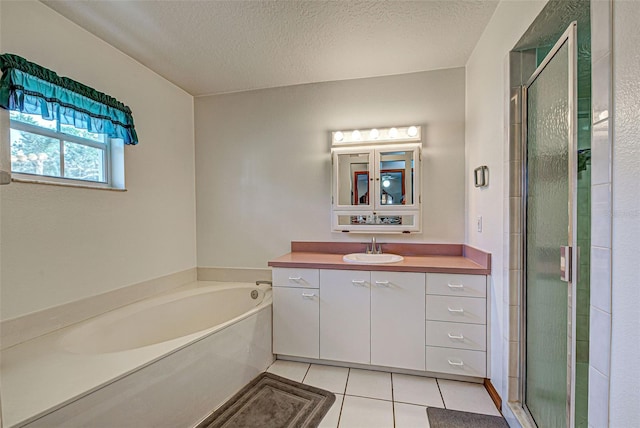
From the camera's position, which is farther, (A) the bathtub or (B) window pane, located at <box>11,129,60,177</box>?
(B) window pane, located at <box>11,129,60,177</box>

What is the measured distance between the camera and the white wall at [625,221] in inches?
28.1

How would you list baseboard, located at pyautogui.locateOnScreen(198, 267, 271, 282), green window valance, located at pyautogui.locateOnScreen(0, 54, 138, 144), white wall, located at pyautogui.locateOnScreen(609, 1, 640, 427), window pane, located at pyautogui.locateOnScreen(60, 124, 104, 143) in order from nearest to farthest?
1. white wall, located at pyautogui.locateOnScreen(609, 1, 640, 427)
2. green window valance, located at pyautogui.locateOnScreen(0, 54, 138, 144)
3. window pane, located at pyautogui.locateOnScreen(60, 124, 104, 143)
4. baseboard, located at pyautogui.locateOnScreen(198, 267, 271, 282)

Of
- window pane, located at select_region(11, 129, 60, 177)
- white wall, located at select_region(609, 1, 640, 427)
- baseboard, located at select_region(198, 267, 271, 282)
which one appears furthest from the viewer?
baseboard, located at select_region(198, 267, 271, 282)

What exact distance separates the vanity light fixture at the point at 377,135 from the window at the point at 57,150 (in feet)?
6.13

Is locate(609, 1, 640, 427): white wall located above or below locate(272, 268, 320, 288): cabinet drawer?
above

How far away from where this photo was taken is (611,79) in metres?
0.78

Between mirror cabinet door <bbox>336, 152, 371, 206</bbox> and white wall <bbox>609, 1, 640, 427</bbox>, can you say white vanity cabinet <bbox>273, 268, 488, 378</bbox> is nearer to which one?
mirror cabinet door <bbox>336, 152, 371, 206</bbox>

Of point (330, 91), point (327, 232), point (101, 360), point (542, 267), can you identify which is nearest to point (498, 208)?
point (542, 267)

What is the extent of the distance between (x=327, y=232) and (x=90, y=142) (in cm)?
198

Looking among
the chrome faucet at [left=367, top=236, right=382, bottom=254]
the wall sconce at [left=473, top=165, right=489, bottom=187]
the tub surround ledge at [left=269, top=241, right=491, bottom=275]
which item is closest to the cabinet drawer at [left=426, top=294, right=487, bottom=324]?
the tub surround ledge at [left=269, top=241, right=491, bottom=275]

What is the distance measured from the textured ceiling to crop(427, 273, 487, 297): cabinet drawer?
170 centimetres

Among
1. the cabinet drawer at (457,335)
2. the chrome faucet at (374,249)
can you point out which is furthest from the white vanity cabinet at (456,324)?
the chrome faucet at (374,249)

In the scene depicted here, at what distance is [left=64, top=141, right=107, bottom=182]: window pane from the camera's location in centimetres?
187

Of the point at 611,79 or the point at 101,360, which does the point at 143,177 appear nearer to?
the point at 101,360
